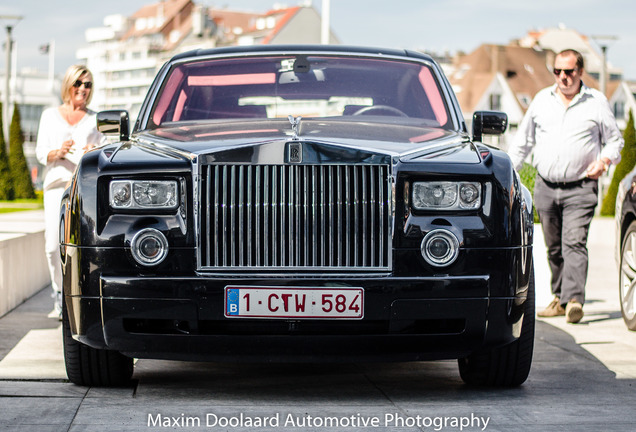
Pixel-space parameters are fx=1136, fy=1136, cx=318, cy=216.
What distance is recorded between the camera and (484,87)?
9375 centimetres

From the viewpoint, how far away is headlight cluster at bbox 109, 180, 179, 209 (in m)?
4.69

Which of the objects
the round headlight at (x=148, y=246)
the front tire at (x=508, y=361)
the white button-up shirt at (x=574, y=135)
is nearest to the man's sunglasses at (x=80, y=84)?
the white button-up shirt at (x=574, y=135)

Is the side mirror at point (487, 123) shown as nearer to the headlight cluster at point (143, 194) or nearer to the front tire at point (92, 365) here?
the headlight cluster at point (143, 194)

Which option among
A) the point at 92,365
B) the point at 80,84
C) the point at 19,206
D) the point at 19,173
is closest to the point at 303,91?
the point at 92,365

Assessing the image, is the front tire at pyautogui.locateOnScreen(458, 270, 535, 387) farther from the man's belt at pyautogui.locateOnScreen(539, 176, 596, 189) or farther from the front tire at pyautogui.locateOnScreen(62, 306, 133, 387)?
the man's belt at pyautogui.locateOnScreen(539, 176, 596, 189)

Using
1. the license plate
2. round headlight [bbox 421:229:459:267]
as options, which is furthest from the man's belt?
the license plate

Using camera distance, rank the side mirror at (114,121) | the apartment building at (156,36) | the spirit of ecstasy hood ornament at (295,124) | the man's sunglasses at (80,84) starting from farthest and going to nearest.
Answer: the apartment building at (156,36), the man's sunglasses at (80,84), the side mirror at (114,121), the spirit of ecstasy hood ornament at (295,124)

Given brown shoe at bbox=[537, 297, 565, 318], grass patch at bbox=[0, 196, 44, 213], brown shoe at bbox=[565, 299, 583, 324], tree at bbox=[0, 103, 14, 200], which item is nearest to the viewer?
brown shoe at bbox=[565, 299, 583, 324]

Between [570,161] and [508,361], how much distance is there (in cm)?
339

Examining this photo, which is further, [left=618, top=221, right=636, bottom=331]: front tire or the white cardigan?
the white cardigan

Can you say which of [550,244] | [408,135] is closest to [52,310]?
[550,244]

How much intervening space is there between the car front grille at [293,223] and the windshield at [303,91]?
129 centimetres

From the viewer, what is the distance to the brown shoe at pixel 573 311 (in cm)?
821

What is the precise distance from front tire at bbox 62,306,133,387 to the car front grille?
916 mm
